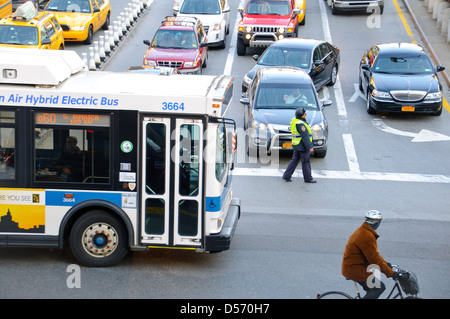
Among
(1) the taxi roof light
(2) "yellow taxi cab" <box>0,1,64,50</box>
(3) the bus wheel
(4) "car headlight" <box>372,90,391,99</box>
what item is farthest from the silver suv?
(3) the bus wheel

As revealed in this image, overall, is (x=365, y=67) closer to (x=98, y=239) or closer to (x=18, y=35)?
(x=18, y=35)

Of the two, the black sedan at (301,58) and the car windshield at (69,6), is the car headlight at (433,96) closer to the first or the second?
the black sedan at (301,58)

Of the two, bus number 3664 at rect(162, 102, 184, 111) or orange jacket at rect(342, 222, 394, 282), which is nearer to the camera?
orange jacket at rect(342, 222, 394, 282)

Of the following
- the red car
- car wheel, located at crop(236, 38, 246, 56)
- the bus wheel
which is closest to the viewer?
the bus wheel

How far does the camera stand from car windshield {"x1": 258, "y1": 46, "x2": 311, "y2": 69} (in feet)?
74.1

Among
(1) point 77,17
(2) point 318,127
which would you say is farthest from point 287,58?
(1) point 77,17

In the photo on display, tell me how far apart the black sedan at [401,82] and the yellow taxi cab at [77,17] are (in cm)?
1026

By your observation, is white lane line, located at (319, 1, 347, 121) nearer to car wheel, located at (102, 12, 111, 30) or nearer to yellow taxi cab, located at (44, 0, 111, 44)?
car wheel, located at (102, 12, 111, 30)

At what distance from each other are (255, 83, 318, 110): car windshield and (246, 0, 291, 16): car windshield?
963cm

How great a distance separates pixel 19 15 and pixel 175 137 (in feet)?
48.7

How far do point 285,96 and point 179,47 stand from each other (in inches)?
271

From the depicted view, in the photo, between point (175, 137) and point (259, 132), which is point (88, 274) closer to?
point (175, 137)

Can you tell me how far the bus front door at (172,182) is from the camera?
35.3 feet

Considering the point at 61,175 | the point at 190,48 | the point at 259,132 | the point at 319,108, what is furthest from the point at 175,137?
the point at 190,48
